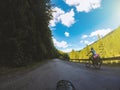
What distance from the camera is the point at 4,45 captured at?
69.6 ft

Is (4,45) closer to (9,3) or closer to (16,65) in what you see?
(16,65)

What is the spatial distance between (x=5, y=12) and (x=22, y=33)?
316 centimetres

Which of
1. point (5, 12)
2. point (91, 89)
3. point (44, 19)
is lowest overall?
point (91, 89)

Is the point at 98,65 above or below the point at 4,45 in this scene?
below

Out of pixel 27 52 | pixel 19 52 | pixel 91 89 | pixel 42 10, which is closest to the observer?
pixel 91 89

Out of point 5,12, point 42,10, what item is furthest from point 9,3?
point 42,10

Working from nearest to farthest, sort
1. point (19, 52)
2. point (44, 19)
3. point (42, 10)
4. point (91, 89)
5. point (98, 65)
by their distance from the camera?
point (91, 89)
point (98, 65)
point (19, 52)
point (42, 10)
point (44, 19)

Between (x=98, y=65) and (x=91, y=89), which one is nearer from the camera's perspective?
(x=91, y=89)

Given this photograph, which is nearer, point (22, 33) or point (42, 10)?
point (22, 33)

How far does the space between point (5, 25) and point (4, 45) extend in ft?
7.08

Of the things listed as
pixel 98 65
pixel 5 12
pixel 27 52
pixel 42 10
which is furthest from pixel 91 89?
pixel 42 10

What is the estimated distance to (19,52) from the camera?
2267cm

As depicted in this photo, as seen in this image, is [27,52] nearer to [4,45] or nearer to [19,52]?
[19,52]

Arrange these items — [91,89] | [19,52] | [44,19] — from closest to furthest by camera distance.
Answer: [91,89]
[19,52]
[44,19]
